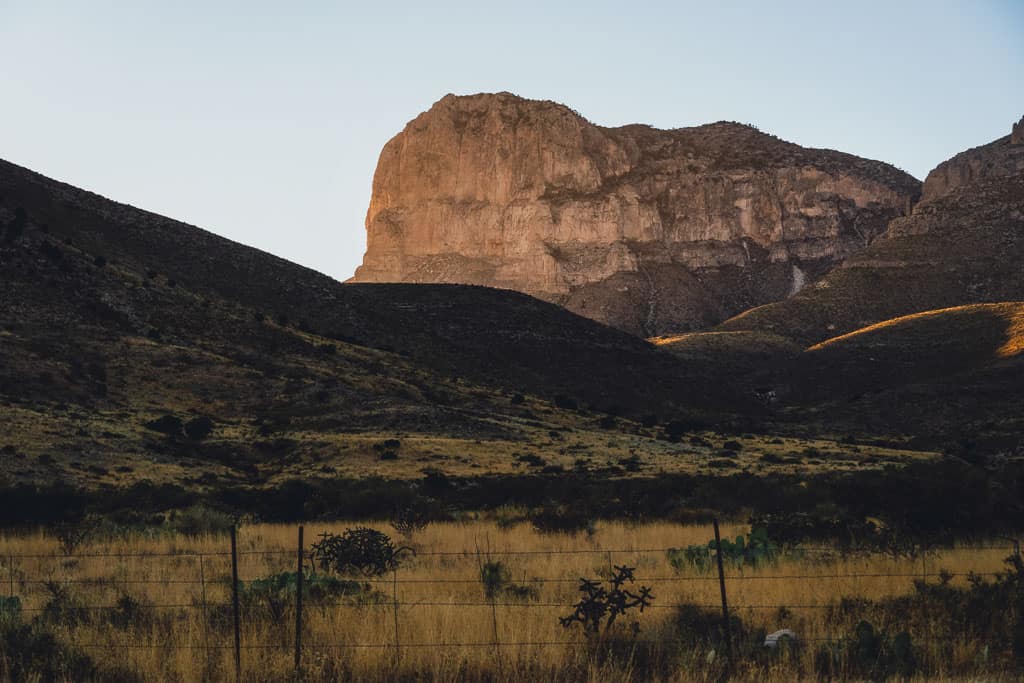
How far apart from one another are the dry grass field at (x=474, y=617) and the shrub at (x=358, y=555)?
19.5 inches

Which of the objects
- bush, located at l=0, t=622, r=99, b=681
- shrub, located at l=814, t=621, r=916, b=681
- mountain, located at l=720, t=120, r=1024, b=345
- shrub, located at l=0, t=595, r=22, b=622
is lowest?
shrub, located at l=814, t=621, r=916, b=681

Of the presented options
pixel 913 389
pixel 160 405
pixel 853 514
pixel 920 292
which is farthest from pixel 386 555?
pixel 920 292

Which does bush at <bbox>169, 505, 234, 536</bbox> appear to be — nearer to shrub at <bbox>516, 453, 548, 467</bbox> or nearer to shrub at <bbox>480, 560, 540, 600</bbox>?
shrub at <bbox>480, 560, 540, 600</bbox>

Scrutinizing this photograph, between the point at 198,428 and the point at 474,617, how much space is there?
46.2 meters

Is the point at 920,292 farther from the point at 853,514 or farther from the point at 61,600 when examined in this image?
the point at 61,600

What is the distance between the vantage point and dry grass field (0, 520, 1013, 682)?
37.9ft

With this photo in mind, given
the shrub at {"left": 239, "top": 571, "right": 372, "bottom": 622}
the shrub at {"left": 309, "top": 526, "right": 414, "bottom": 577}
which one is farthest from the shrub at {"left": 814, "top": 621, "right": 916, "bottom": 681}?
the shrub at {"left": 309, "top": 526, "right": 414, "bottom": 577}

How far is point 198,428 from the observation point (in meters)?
56.7

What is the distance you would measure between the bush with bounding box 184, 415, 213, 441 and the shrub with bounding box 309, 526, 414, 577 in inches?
1475

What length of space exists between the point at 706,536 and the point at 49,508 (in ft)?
63.5

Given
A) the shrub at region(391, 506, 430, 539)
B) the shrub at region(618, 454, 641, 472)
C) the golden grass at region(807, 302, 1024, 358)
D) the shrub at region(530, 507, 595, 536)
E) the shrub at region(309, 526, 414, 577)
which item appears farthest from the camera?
the golden grass at region(807, 302, 1024, 358)

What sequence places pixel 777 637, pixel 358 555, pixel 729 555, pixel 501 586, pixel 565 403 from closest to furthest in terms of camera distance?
1. pixel 777 637
2. pixel 501 586
3. pixel 729 555
4. pixel 358 555
5. pixel 565 403

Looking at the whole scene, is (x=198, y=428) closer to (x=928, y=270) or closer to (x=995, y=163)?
(x=928, y=270)

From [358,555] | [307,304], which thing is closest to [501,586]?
[358,555]
